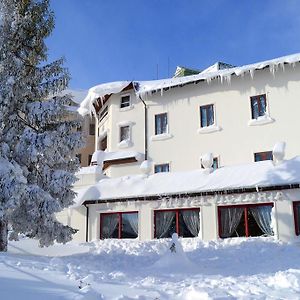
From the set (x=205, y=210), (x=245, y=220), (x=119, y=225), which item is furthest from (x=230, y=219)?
(x=119, y=225)

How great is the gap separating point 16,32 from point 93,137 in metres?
20.3

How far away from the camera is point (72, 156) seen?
15.1m

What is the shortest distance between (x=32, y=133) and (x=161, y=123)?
1126cm

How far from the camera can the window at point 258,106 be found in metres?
21.2

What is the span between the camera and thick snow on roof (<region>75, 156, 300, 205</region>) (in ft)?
51.7

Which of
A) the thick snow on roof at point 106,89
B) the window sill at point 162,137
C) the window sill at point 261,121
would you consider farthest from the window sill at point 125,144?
the window sill at point 261,121

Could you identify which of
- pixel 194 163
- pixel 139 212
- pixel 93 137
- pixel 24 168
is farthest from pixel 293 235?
pixel 93 137

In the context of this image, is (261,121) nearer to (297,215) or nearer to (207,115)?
(207,115)

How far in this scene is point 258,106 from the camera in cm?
2136

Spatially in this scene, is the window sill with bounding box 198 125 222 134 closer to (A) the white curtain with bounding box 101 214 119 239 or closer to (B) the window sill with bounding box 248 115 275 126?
(B) the window sill with bounding box 248 115 275 126

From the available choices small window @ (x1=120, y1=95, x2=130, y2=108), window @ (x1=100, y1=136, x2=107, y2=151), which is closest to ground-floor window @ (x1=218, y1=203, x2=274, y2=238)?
small window @ (x1=120, y1=95, x2=130, y2=108)

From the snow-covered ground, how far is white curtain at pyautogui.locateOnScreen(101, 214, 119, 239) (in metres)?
1.03

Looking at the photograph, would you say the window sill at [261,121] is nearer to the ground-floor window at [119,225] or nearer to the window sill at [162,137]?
the window sill at [162,137]

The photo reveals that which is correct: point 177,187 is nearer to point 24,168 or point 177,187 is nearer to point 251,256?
point 251,256
